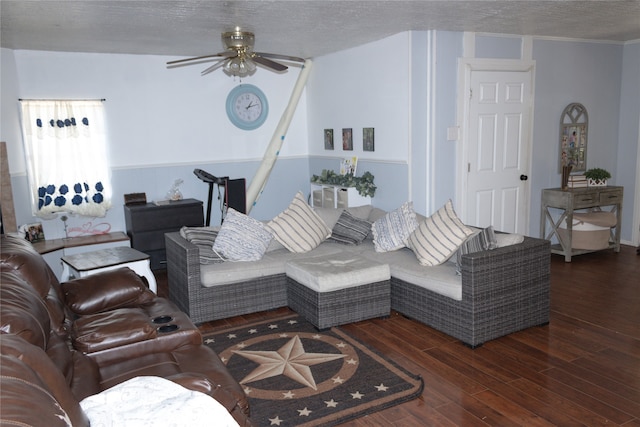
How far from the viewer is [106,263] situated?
4578mm

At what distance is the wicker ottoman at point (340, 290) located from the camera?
3.99 meters

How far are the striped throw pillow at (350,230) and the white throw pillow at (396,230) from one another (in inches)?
9.1

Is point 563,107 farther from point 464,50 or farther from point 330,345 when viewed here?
point 330,345

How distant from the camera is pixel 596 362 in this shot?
11.2ft

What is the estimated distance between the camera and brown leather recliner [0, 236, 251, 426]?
1.64m

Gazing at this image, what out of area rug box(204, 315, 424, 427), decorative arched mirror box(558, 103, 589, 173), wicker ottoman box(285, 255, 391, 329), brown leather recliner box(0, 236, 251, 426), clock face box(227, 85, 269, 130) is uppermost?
clock face box(227, 85, 269, 130)

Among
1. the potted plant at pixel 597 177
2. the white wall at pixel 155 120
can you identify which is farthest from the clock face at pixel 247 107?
the potted plant at pixel 597 177

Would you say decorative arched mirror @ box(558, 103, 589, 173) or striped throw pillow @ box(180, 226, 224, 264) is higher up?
decorative arched mirror @ box(558, 103, 589, 173)

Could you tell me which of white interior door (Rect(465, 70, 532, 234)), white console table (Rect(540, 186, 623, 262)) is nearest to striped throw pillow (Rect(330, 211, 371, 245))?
white interior door (Rect(465, 70, 532, 234))

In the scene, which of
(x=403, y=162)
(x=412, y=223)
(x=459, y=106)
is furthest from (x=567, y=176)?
(x=412, y=223)

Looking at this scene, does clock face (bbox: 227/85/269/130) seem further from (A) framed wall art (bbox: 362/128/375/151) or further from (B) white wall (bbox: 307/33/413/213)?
(A) framed wall art (bbox: 362/128/375/151)

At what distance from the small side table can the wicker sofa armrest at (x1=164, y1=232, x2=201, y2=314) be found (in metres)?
0.24

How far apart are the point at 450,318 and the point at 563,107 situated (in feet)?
12.6

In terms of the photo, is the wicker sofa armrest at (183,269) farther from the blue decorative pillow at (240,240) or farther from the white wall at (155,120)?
the white wall at (155,120)
